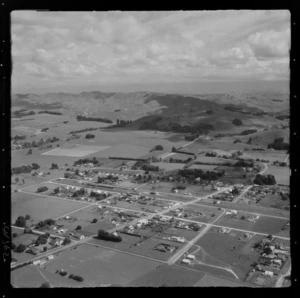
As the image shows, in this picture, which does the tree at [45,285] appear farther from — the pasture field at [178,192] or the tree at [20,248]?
the pasture field at [178,192]

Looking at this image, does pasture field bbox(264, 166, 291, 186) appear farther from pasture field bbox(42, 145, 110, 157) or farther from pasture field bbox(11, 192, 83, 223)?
pasture field bbox(11, 192, 83, 223)

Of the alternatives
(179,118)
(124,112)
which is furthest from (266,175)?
(124,112)

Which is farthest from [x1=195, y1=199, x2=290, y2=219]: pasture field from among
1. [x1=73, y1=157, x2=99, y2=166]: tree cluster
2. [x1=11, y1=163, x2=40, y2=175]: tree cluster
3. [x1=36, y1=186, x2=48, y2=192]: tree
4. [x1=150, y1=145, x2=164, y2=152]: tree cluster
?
[x1=11, y1=163, x2=40, y2=175]: tree cluster

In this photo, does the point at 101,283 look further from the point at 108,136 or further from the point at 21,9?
the point at 21,9

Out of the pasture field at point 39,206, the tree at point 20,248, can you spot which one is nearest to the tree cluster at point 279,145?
the pasture field at point 39,206

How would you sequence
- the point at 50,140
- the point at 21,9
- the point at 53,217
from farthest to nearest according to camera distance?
1. the point at 50,140
2. the point at 53,217
3. the point at 21,9
